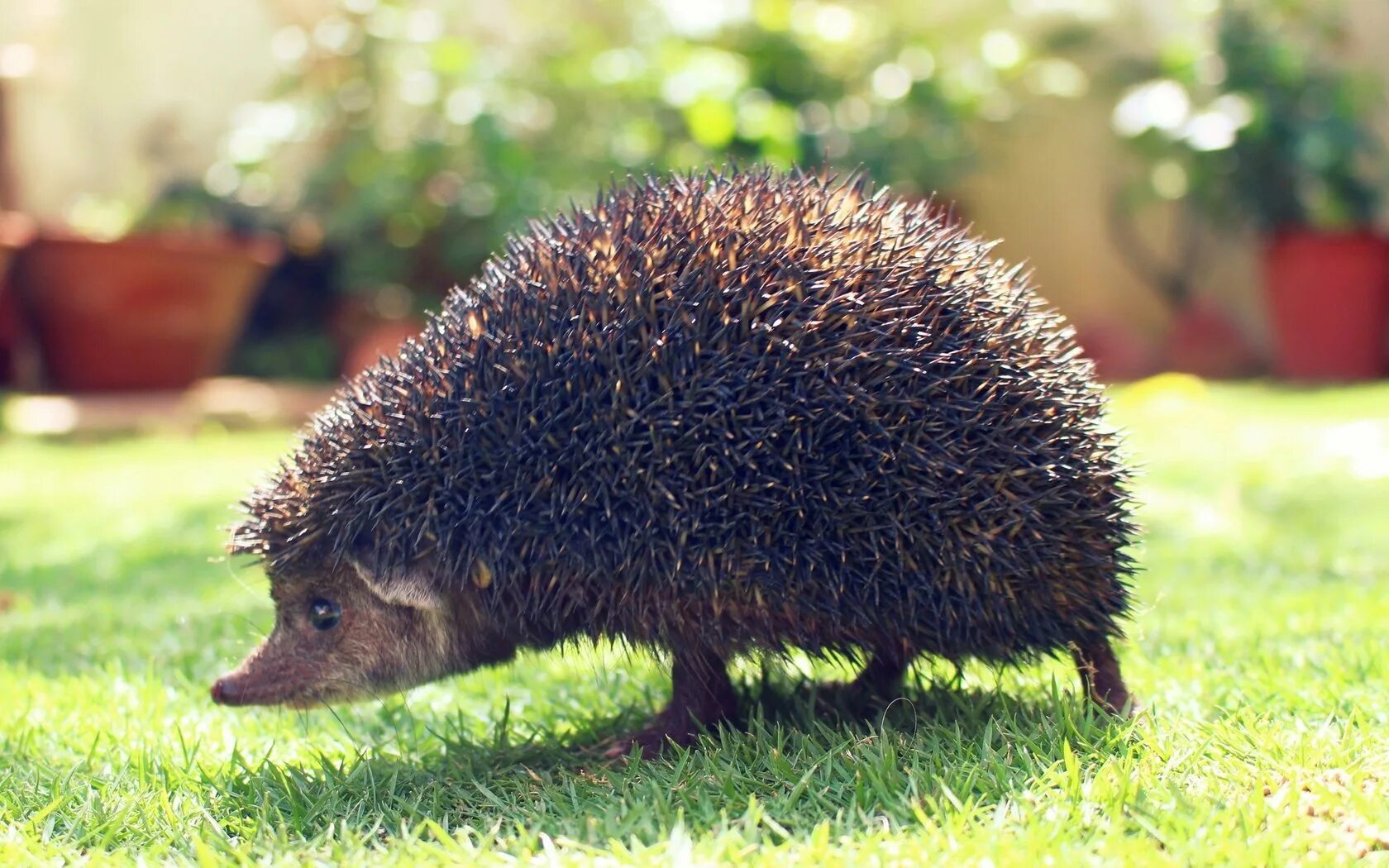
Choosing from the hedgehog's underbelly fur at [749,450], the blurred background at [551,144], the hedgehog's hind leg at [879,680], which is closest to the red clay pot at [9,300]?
the blurred background at [551,144]

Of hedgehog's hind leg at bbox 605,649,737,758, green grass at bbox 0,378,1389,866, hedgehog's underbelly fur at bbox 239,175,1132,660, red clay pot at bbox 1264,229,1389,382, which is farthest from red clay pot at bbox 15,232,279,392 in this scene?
red clay pot at bbox 1264,229,1389,382

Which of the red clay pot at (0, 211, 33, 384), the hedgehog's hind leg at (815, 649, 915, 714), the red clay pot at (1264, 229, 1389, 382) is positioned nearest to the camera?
the hedgehog's hind leg at (815, 649, 915, 714)

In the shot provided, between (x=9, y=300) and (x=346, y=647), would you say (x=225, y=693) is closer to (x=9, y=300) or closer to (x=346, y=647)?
(x=346, y=647)

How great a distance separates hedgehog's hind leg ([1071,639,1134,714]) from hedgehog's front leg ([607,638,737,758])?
80 cm

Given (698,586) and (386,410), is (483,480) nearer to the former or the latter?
(386,410)

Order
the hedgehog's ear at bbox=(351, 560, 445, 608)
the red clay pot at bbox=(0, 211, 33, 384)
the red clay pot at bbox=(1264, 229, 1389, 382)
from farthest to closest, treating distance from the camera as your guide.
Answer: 1. the red clay pot at bbox=(1264, 229, 1389, 382)
2. the red clay pot at bbox=(0, 211, 33, 384)
3. the hedgehog's ear at bbox=(351, 560, 445, 608)

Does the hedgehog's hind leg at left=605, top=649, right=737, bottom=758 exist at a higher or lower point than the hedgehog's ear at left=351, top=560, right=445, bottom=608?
lower

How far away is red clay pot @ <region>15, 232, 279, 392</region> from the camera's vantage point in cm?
1055

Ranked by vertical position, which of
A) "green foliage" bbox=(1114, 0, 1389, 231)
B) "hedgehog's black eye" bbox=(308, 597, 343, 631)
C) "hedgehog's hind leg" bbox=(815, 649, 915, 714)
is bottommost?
"hedgehog's hind leg" bbox=(815, 649, 915, 714)

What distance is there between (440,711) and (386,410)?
1102mm

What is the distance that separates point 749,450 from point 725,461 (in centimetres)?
5

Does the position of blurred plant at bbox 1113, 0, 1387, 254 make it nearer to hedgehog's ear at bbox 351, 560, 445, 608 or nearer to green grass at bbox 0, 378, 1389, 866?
green grass at bbox 0, 378, 1389, 866

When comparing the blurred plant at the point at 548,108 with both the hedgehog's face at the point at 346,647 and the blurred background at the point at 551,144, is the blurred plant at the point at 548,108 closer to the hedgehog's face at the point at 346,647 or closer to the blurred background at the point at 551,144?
the blurred background at the point at 551,144

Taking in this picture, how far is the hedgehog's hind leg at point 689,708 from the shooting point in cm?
306
